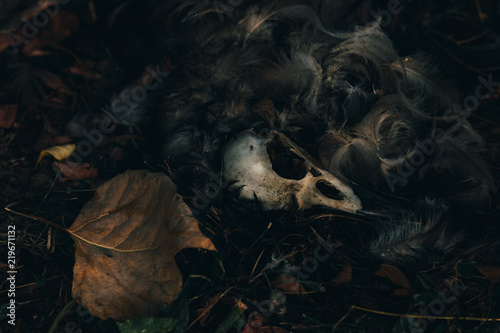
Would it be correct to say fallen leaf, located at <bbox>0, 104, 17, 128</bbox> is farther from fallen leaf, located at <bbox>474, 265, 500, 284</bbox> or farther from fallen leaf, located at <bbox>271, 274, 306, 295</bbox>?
fallen leaf, located at <bbox>474, 265, 500, 284</bbox>

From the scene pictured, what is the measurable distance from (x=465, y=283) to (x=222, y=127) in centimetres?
152

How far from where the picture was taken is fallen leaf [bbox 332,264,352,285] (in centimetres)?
200

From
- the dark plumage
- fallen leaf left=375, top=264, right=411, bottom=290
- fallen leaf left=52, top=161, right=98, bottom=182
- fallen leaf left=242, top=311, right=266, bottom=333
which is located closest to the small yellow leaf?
fallen leaf left=52, top=161, right=98, bottom=182

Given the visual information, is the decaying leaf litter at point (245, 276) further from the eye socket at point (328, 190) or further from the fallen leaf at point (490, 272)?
the eye socket at point (328, 190)

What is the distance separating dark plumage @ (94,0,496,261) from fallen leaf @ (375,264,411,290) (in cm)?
6

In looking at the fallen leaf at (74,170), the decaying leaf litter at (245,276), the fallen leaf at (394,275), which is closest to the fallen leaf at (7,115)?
the decaying leaf litter at (245,276)

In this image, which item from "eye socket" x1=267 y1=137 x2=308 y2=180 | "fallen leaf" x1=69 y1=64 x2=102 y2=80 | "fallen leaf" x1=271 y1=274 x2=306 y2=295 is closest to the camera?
"fallen leaf" x1=271 y1=274 x2=306 y2=295

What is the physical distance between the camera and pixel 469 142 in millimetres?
2162

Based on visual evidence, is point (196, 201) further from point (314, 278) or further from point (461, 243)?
point (461, 243)

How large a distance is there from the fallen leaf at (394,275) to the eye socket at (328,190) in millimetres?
415

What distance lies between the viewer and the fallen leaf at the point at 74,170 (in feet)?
7.51

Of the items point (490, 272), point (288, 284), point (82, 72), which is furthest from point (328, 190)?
point (82, 72)

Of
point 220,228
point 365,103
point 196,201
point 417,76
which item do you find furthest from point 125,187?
point 417,76

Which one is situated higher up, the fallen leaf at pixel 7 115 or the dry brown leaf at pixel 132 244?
the fallen leaf at pixel 7 115
